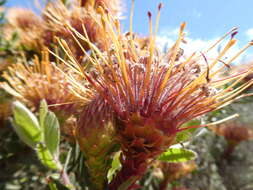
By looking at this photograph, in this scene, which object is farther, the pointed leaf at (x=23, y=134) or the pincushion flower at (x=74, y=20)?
the pincushion flower at (x=74, y=20)

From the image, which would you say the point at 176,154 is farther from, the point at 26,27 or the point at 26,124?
the point at 26,27

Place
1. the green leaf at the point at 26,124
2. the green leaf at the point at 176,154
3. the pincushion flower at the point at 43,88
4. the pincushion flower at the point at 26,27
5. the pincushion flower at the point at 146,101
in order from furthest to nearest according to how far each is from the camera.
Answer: the pincushion flower at the point at 26,27
the pincushion flower at the point at 43,88
the green leaf at the point at 176,154
the pincushion flower at the point at 146,101
the green leaf at the point at 26,124

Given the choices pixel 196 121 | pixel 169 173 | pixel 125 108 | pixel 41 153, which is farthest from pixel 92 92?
pixel 169 173

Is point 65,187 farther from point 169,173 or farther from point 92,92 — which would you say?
point 169,173

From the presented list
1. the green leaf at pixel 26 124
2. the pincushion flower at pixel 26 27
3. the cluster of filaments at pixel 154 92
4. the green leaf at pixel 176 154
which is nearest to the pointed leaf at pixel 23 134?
the green leaf at pixel 26 124

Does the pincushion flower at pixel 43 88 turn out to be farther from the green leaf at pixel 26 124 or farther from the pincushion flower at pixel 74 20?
the green leaf at pixel 26 124

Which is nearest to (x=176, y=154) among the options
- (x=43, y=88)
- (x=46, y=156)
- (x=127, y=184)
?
(x=127, y=184)
